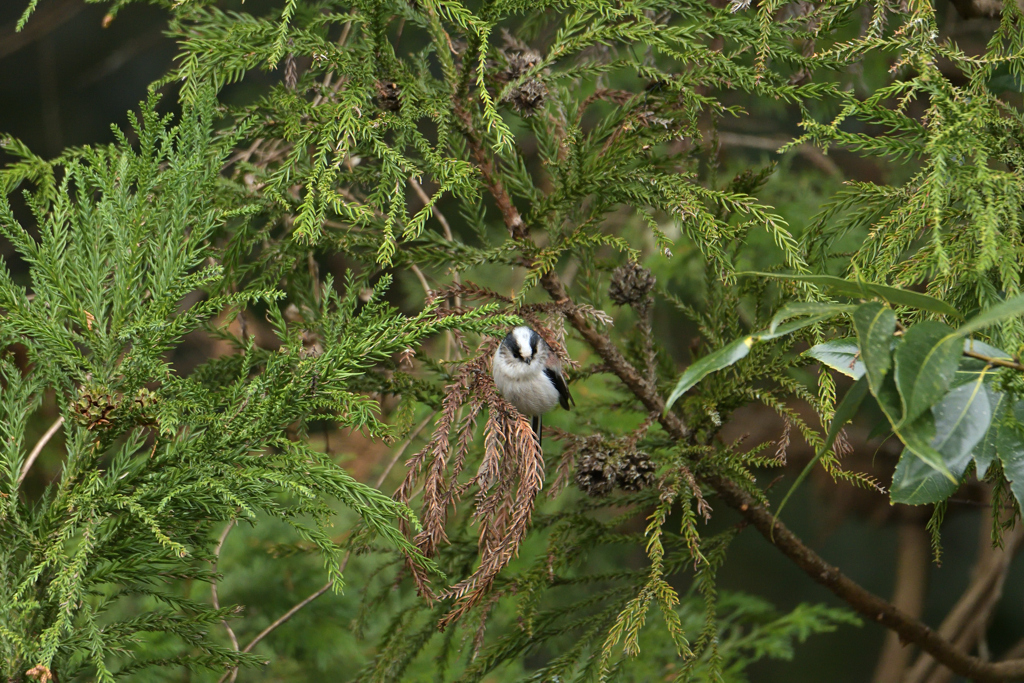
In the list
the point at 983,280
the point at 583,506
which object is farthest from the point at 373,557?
the point at 983,280

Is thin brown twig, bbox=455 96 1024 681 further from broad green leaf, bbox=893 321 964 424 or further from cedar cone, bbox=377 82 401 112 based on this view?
broad green leaf, bbox=893 321 964 424

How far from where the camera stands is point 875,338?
2.45ft

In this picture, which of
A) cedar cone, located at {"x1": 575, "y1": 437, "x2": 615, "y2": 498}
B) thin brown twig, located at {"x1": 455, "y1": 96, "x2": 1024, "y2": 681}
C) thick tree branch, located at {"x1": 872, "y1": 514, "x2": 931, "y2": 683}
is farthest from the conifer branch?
thick tree branch, located at {"x1": 872, "y1": 514, "x2": 931, "y2": 683}

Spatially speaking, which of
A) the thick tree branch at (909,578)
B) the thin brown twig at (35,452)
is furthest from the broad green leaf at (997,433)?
the thick tree branch at (909,578)

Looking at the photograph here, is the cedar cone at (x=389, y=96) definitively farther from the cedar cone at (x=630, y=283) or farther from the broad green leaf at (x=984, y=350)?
the broad green leaf at (x=984, y=350)

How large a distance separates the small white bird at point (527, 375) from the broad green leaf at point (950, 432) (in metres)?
0.79

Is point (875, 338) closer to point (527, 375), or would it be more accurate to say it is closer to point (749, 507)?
point (749, 507)

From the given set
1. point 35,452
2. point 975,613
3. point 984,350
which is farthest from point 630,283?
point 975,613

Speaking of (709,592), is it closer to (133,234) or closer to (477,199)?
(477,199)

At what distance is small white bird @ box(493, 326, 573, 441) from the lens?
5.25 feet

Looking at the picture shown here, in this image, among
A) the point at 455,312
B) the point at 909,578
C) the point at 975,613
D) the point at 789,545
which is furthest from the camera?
the point at 909,578

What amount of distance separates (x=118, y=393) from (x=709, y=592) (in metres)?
1.03

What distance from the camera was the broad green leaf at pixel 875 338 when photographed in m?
0.72

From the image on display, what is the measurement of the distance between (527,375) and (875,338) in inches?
37.2
